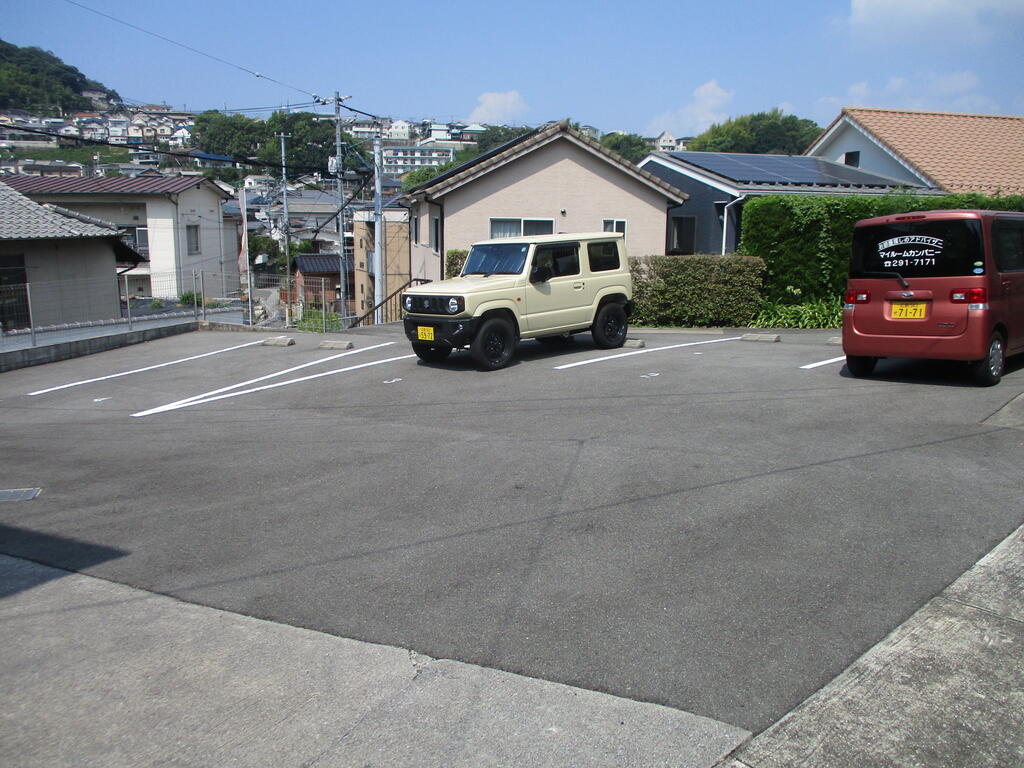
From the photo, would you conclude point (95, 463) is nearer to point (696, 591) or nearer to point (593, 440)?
point (593, 440)

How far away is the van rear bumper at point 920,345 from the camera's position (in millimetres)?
8953

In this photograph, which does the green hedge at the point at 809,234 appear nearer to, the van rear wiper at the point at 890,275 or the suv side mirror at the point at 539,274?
the suv side mirror at the point at 539,274

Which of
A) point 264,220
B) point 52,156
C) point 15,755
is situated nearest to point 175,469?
point 15,755

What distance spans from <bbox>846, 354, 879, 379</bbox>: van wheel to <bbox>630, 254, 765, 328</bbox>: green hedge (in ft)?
21.6

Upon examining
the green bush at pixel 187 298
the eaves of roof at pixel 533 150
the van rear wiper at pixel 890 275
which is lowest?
the green bush at pixel 187 298

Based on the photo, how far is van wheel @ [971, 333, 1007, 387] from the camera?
9.14 meters

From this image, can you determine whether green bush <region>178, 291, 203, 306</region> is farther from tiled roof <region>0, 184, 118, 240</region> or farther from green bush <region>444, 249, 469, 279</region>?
green bush <region>444, 249, 469, 279</region>

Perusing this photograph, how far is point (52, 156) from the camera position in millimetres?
77000

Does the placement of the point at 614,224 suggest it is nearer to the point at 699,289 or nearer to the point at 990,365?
the point at 699,289

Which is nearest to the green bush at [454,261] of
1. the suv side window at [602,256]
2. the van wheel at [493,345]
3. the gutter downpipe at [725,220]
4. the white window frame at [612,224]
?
the white window frame at [612,224]

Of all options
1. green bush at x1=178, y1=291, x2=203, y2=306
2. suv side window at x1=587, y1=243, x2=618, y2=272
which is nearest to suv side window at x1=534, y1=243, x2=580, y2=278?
suv side window at x1=587, y1=243, x2=618, y2=272

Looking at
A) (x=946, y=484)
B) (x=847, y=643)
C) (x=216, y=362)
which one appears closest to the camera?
(x=847, y=643)

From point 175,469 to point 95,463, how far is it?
1000 mm

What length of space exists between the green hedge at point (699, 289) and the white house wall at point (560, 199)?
4573 mm
